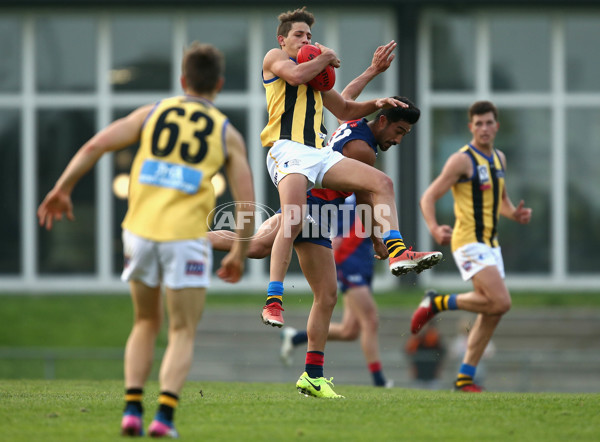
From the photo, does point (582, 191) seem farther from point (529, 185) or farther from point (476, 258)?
→ point (476, 258)

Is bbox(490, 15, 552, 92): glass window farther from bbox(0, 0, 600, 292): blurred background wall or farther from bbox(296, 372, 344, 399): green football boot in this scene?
bbox(296, 372, 344, 399): green football boot

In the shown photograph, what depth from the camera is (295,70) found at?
7.00m

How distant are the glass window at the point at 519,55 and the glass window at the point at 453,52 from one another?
48 centimetres

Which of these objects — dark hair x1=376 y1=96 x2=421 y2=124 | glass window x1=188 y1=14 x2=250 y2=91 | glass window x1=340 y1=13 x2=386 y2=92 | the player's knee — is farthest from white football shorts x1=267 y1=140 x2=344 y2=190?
glass window x1=188 y1=14 x2=250 y2=91

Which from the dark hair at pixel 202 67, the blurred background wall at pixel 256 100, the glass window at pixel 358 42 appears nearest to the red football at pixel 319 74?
the dark hair at pixel 202 67

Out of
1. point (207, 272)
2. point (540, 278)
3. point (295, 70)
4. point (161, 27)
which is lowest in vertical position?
point (540, 278)

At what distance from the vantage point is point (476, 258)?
9055mm

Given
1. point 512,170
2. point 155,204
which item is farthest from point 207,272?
point 512,170

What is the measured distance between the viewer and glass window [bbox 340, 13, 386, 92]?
1942cm

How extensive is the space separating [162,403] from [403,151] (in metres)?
14.9

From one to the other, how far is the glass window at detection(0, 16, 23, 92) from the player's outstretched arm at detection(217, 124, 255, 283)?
628 inches

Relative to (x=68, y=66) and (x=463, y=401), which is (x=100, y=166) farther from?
(x=463, y=401)

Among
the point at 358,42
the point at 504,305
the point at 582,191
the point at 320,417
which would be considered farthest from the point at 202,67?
the point at 582,191

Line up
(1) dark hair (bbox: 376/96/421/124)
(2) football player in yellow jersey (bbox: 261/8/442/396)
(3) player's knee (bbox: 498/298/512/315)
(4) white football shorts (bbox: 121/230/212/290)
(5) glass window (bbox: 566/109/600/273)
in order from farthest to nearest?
(5) glass window (bbox: 566/109/600/273), (3) player's knee (bbox: 498/298/512/315), (1) dark hair (bbox: 376/96/421/124), (2) football player in yellow jersey (bbox: 261/8/442/396), (4) white football shorts (bbox: 121/230/212/290)
